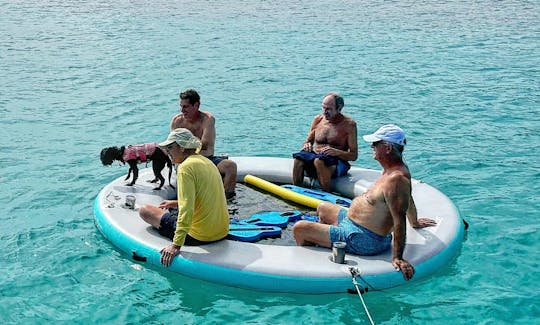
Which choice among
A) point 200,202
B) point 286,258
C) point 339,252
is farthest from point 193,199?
point 339,252

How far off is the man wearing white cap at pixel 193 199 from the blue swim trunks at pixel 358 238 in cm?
101

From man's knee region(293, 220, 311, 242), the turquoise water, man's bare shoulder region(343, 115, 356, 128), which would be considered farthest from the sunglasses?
man's bare shoulder region(343, 115, 356, 128)

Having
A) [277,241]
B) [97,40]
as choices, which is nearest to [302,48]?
[97,40]

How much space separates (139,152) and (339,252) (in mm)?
2753

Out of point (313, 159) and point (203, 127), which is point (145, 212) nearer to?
point (203, 127)

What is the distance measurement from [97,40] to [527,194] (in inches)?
641

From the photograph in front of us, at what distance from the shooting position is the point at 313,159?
7.79 m

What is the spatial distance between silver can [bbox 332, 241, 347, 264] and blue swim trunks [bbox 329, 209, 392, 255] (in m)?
0.12

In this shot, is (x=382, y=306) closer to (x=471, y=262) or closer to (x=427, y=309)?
(x=427, y=309)

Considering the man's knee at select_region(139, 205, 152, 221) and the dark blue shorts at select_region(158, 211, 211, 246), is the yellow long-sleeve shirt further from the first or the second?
the man's knee at select_region(139, 205, 152, 221)

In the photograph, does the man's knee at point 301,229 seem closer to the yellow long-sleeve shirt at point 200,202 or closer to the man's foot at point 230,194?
the yellow long-sleeve shirt at point 200,202

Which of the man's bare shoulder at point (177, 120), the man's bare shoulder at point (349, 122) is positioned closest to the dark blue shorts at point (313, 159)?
the man's bare shoulder at point (349, 122)

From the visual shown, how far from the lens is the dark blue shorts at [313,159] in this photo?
25.4 ft

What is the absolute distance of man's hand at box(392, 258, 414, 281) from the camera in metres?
5.70
